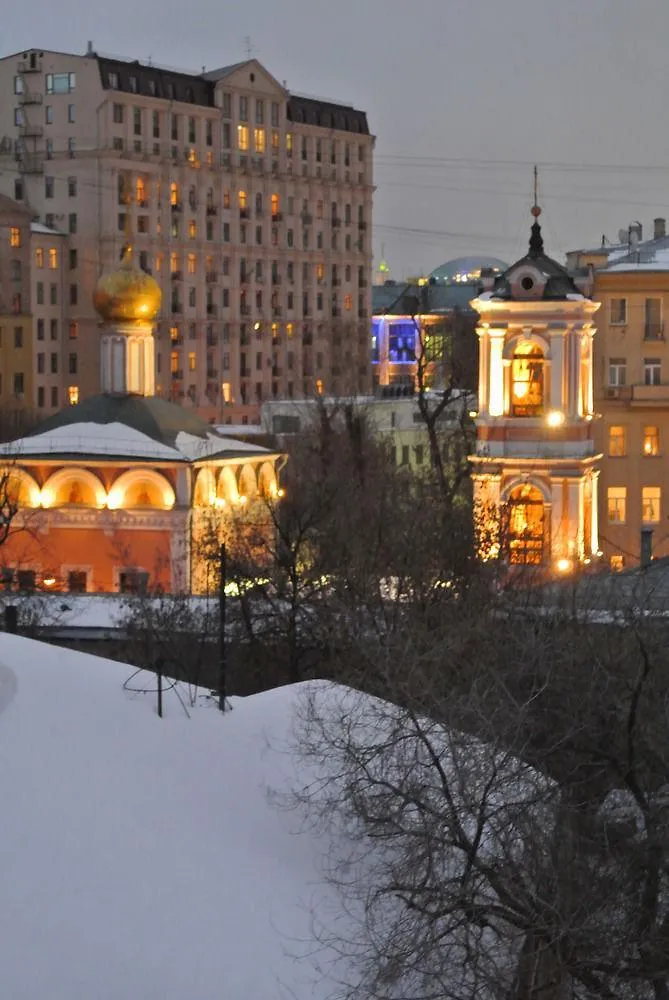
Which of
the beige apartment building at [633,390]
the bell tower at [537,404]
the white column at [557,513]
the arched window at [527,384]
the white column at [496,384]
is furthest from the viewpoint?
the beige apartment building at [633,390]

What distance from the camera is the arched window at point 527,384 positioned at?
30.2 m

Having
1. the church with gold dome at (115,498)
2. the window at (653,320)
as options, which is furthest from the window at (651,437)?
the church with gold dome at (115,498)

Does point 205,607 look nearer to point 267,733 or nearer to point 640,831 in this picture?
point 267,733

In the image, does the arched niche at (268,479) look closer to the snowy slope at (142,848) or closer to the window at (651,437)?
the window at (651,437)

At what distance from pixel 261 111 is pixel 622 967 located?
76.4 meters

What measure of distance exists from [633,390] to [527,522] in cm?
1216

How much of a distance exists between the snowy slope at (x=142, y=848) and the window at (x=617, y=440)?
24.9 metres

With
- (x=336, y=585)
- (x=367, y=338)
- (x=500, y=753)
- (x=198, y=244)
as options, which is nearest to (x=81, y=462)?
(x=336, y=585)

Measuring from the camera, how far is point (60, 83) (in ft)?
250

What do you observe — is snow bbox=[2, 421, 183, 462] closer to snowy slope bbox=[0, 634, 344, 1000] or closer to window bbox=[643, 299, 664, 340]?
window bbox=[643, 299, 664, 340]

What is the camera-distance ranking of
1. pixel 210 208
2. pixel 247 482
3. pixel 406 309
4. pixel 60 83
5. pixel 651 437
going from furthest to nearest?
pixel 406 309
pixel 210 208
pixel 60 83
pixel 651 437
pixel 247 482

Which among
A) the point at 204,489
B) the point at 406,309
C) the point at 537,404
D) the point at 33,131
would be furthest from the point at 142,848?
the point at 406,309

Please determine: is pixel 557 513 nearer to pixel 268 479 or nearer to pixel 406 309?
pixel 268 479

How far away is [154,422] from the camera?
3528 cm
